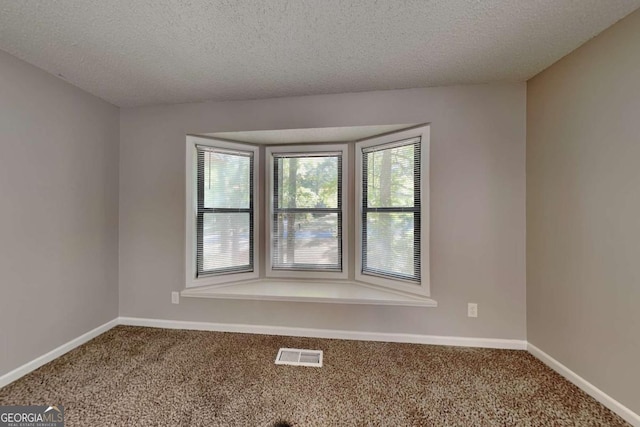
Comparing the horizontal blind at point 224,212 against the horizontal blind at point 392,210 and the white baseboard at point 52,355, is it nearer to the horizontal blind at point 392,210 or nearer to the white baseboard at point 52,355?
the white baseboard at point 52,355

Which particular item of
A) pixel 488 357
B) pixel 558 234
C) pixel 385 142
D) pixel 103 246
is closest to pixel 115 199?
pixel 103 246

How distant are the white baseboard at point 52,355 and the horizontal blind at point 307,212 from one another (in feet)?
5.77

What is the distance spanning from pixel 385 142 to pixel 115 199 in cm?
287

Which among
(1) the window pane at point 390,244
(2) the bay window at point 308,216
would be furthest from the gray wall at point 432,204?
(1) the window pane at point 390,244

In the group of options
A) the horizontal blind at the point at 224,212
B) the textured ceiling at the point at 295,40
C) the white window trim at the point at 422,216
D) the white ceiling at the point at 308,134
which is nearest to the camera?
the textured ceiling at the point at 295,40

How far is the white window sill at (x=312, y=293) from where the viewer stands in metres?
2.36

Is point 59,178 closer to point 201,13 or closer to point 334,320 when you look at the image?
point 201,13

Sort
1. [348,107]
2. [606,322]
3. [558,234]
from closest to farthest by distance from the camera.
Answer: [606,322], [558,234], [348,107]

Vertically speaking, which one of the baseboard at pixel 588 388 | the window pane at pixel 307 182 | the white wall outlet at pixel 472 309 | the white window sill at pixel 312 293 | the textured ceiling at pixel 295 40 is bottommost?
the baseboard at pixel 588 388

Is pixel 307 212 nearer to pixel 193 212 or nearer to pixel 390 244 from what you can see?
pixel 390 244

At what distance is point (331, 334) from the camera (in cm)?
242

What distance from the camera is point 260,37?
1.63 m

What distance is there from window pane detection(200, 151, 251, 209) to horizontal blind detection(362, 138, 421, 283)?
1.38 metres

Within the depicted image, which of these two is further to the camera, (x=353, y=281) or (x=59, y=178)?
(x=353, y=281)
